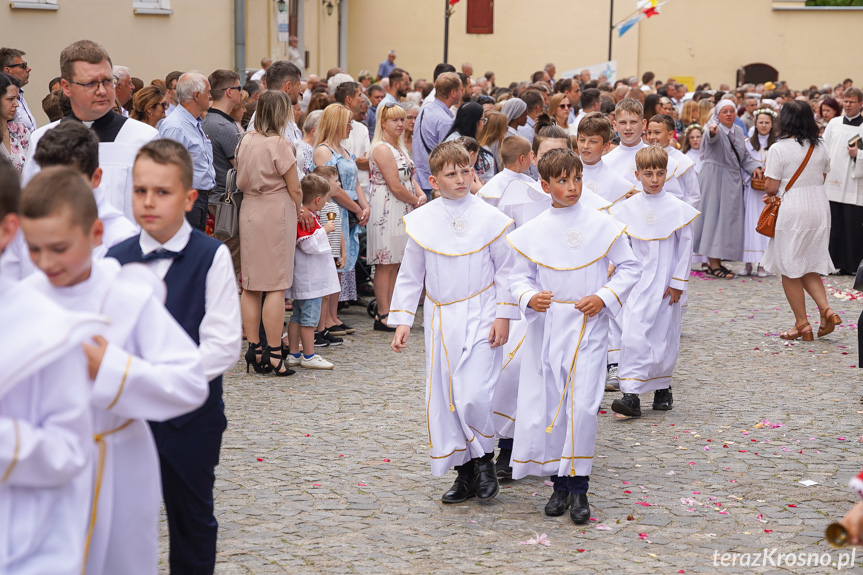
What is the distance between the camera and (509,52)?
4112 cm

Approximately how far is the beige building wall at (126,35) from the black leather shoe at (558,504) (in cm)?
1112

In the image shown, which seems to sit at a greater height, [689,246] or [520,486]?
[689,246]

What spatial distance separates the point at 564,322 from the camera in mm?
5625

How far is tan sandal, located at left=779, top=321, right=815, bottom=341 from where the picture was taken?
33.4 feet

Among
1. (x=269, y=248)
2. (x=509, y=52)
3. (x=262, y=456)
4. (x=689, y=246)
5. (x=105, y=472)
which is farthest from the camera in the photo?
(x=509, y=52)

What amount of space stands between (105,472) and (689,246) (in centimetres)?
551

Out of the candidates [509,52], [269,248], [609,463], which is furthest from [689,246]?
[509,52]

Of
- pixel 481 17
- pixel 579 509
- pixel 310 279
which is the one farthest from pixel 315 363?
pixel 481 17

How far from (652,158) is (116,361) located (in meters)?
5.57

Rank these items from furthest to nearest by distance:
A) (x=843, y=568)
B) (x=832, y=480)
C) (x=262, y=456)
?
(x=262, y=456), (x=832, y=480), (x=843, y=568)

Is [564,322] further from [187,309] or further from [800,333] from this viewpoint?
[800,333]

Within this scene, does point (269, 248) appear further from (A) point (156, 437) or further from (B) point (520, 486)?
(A) point (156, 437)

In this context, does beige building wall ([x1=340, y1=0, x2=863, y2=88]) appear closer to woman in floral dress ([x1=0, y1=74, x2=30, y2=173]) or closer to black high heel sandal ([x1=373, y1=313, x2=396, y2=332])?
black high heel sandal ([x1=373, y1=313, x2=396, y2=332])

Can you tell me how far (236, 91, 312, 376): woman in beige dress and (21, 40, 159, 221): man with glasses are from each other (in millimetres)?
2694
